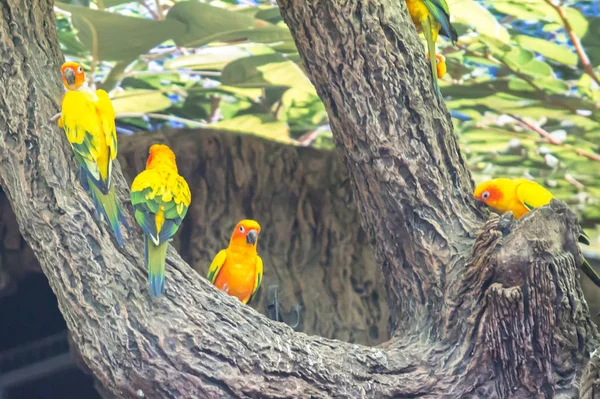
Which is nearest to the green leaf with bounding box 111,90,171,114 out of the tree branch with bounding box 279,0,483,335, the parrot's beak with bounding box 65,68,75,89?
the tree branch with bounding box 279,0,483,335

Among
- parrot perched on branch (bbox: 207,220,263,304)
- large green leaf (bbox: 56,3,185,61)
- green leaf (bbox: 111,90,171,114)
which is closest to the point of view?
parrot perched on branch (bbox: 207,220,263,304)

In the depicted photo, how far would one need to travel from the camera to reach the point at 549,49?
2686 millimetres

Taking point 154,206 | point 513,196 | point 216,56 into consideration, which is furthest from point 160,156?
point 216,56

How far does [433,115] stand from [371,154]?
0.19 metres

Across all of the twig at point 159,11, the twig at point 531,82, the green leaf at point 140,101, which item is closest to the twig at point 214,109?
the green leaf at point 140,101

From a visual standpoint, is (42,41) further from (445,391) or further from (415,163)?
(445,391)

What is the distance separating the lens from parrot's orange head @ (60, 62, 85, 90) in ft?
4.66

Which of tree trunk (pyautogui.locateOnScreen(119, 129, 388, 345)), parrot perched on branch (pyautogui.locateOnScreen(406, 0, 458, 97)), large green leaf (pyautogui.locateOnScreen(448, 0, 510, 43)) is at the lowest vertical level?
tree trunk (pyautogui.locateOnScreen(119, 129, 388, 345))

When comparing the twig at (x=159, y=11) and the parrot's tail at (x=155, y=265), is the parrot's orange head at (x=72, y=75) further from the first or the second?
the twig at (x=159, y=11)

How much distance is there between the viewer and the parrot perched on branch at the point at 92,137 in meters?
1.41

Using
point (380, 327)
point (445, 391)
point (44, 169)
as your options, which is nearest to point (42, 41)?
point (44, 169)

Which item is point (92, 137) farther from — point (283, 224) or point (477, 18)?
point (283, 224)

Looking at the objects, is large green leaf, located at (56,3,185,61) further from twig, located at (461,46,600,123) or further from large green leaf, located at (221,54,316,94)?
twig, located at (461,46,600,123)

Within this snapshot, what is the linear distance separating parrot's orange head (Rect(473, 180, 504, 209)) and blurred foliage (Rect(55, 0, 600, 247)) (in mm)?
1066
